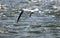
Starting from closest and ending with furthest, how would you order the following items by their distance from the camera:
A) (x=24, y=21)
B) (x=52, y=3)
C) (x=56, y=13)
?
(x=24, y=21), (x=56, y=13), (x=52, y=3)

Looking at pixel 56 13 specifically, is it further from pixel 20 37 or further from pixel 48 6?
pixel 20 37

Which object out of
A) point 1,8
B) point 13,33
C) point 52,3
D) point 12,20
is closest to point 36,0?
point 52,3

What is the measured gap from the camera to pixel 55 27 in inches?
193

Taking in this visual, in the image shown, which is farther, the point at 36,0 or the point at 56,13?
the point at 36,0

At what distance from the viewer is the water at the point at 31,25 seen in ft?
15.0

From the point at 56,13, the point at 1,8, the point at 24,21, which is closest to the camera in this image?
the point at 24,21

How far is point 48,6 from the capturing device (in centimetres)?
626

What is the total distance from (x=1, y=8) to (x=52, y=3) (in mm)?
1348

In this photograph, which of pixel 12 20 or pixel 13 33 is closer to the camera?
pixel 13 33

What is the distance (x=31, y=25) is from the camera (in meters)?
4.98

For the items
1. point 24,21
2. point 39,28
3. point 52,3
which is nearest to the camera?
point 39,28

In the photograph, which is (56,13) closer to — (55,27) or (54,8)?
(54,8)

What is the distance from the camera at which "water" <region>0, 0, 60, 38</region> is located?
4.58m

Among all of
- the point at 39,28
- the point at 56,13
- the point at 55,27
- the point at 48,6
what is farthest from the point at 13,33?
the point at 48,6
